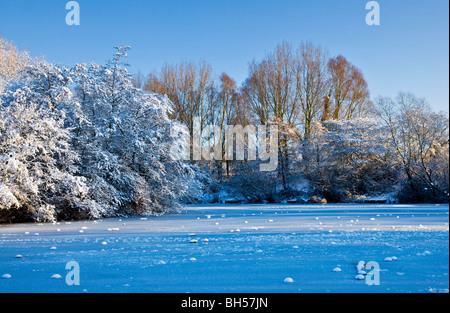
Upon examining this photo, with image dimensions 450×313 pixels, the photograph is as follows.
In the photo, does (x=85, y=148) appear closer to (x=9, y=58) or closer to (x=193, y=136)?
(x=9, y=58)

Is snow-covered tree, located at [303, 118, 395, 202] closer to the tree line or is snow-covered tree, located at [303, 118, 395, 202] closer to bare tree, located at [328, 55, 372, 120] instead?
the tree line

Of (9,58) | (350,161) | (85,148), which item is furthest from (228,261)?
(350,161)

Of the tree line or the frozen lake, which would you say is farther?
the tree line

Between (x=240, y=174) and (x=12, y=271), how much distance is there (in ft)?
88.9

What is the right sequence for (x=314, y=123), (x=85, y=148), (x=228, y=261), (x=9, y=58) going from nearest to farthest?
(x=228, y=261), (x=85, y=148), (x=9, y=58), (x=314, y=123)

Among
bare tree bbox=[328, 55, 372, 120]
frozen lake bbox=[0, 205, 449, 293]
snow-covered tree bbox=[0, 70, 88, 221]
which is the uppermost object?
bare tree bbox=[328, 55, 372, 120]

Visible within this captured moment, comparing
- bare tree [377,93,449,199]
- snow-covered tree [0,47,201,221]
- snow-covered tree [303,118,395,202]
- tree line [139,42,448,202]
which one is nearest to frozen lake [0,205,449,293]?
snow-covered tree [0,47,201,221]

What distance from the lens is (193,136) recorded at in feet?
115

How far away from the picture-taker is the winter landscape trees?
42.9 ft

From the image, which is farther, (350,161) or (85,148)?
(350,161)

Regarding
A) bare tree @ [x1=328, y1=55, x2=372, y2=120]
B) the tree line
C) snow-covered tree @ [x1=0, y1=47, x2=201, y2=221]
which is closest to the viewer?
snow-covered tree @ [x1=0, y1=47, x2=201, y2=221]
